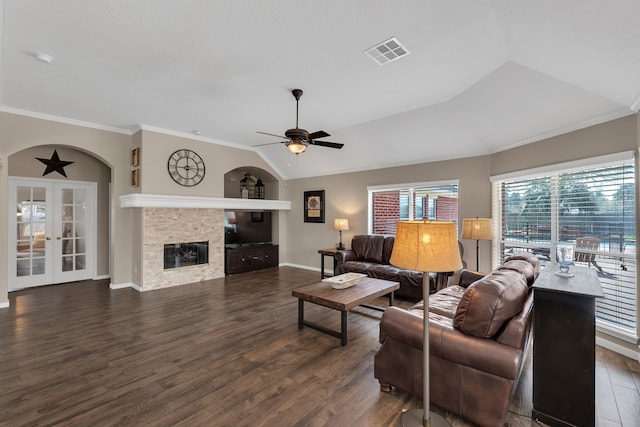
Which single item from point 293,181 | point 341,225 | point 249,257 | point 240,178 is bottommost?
point 249,257

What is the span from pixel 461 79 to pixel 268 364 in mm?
3766

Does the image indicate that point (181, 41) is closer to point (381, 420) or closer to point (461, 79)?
point (461, 79)

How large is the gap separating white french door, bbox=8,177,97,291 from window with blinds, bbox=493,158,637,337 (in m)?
8.04

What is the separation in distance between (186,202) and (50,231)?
2709 mm

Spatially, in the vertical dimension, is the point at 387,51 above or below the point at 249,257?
above

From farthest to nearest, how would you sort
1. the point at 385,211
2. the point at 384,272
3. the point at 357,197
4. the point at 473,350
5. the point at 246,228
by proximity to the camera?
the point at 246,228
the point at 357,197
the point at 385,211
the point at 384,272
the point at 473,350

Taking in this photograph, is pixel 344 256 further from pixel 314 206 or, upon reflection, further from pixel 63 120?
pixel 63 120

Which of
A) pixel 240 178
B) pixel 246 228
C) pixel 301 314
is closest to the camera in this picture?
pixel 301 314

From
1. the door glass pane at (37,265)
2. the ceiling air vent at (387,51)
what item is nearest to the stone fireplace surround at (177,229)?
the door glass pane at (37,265)

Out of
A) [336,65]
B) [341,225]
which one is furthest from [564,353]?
[341,225]

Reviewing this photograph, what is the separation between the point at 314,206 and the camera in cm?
736

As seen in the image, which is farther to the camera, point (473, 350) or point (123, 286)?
point (123, 286)

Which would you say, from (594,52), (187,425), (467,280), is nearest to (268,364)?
(187,425)

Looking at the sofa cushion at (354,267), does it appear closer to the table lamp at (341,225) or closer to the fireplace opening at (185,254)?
the table lamp at (341,225)
